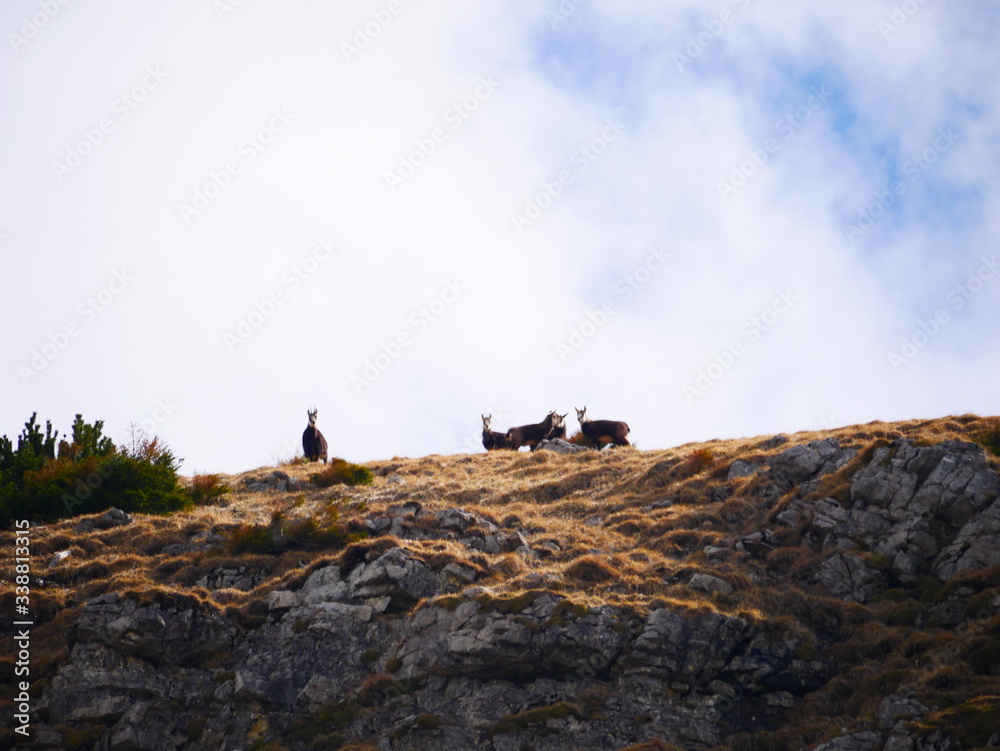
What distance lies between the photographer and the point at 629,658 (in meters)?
19.3

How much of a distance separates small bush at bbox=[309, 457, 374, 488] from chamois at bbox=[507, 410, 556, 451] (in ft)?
37.6

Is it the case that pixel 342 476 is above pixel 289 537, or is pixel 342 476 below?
above

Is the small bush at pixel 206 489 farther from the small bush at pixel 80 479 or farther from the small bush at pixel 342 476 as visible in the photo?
the small bush at pixel 342 476

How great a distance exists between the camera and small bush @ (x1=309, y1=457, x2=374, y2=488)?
34.0 metres

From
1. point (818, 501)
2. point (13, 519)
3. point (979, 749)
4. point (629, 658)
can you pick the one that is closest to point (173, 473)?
point (13, 519)

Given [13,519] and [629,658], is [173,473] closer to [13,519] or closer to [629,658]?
[13,519]

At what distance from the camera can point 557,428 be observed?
145 feet

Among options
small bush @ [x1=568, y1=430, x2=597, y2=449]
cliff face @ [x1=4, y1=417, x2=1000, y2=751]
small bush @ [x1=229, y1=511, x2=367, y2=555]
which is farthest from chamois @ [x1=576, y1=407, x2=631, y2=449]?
small bush @ [x1=229, y1=511, x2=367, y2=555]

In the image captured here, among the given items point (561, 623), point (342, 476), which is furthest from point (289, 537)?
point (561, 623)

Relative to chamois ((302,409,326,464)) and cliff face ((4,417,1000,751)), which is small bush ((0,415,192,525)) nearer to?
cliff face ((4,417,1000,751))

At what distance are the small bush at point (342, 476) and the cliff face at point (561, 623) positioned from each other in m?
6.75

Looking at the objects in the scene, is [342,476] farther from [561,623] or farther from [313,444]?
[561,623]

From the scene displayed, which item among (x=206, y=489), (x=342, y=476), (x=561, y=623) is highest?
(x=342, y=476)

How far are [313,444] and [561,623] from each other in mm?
25168
